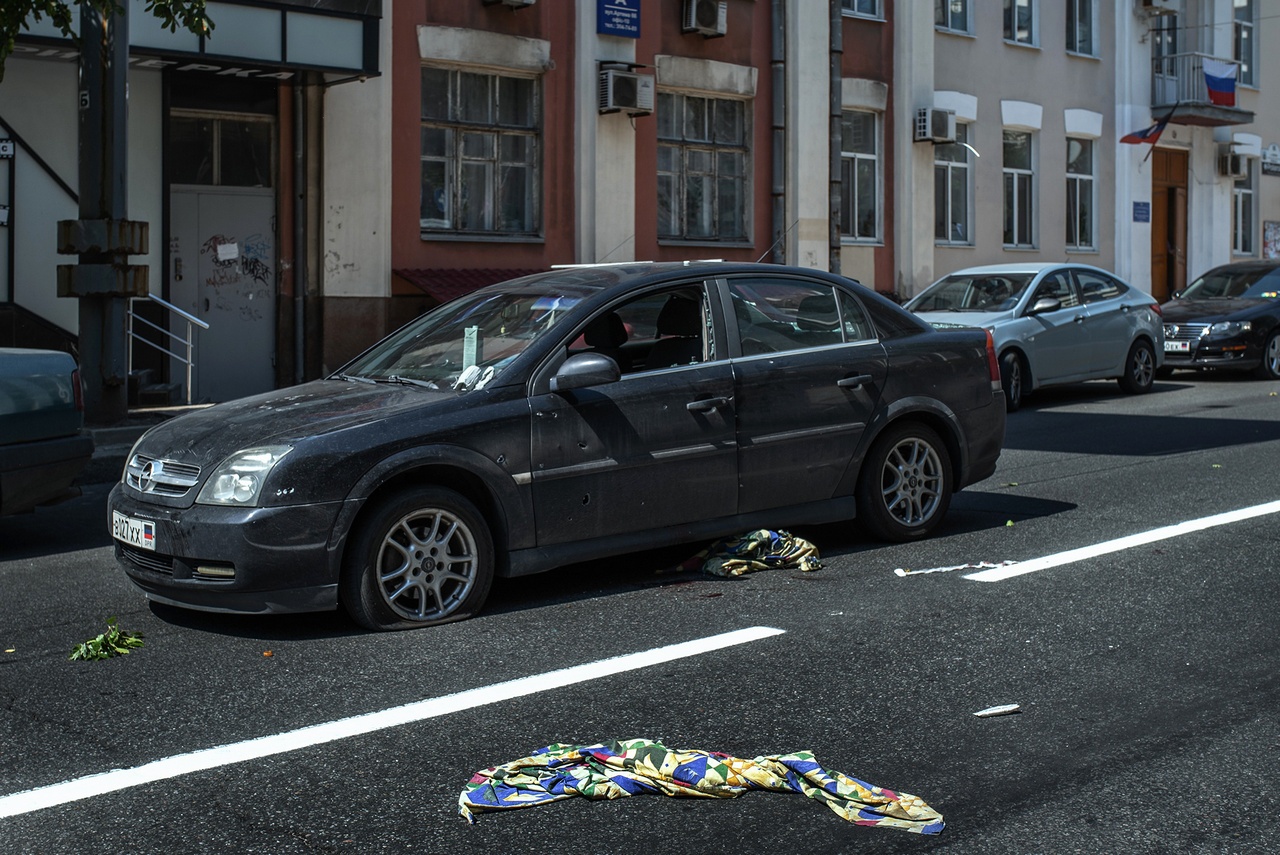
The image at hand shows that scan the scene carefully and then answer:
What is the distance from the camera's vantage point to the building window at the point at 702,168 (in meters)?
21.7

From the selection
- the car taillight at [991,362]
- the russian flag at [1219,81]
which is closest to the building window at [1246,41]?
the russian flag at [1219,81]

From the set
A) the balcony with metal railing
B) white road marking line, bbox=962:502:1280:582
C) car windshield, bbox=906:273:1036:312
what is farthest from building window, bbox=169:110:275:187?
the balcony with metal railing

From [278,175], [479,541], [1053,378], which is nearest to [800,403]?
[479,541]

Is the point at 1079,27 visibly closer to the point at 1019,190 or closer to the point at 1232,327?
the point at 1019,190

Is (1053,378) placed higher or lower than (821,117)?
lower

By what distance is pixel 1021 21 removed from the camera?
27078 millimetres

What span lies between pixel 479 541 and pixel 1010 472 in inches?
229

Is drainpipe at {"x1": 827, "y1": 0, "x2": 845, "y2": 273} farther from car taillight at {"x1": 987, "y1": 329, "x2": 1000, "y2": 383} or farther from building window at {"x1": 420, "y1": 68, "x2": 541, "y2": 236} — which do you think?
car taillight at {"x1": 987, "y1": 329, "x2": 1000, "y2": 383}

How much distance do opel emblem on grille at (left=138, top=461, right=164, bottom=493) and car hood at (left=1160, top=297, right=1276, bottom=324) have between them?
1665cm

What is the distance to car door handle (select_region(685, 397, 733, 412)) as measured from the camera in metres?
7.18

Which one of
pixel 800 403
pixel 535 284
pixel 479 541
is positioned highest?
pixel 535 284

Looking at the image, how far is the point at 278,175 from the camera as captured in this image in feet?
58.1

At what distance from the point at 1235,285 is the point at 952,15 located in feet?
25.1

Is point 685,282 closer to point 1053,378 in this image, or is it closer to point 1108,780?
point 1108,780
